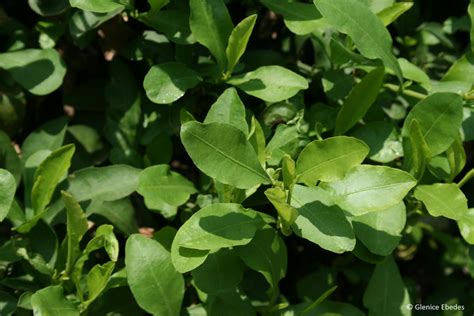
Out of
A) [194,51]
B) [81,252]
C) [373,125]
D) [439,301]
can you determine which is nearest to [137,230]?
[81,252]

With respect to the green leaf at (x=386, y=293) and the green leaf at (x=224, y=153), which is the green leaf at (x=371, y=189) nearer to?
the green leaf at (x=224, y=153)

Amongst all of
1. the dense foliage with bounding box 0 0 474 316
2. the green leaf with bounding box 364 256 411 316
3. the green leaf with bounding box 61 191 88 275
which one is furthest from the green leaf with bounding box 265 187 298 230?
the green leaf with bounding box 364 256 411 316

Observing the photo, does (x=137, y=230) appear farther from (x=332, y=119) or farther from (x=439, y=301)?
(x=439, y=301)

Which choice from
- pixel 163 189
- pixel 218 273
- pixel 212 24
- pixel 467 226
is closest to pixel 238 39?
pixel 212 24

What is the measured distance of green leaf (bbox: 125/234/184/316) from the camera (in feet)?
4.13

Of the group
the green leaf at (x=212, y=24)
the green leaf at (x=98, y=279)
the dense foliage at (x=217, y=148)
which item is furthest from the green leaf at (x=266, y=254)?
the green leaf at (x=212, y=24)

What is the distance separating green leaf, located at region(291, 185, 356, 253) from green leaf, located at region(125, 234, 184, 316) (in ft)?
0.91

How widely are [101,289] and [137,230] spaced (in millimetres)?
256

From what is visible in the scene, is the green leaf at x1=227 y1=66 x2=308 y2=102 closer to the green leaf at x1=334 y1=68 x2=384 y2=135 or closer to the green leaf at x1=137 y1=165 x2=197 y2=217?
the green leaf at x1=334 y1=68 x2=384 y2=135

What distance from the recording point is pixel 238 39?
128 cm

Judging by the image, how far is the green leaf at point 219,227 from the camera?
45.2 inches

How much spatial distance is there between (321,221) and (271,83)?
32cm

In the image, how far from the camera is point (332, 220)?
3.80 feet

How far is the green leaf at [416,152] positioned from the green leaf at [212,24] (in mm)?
388
